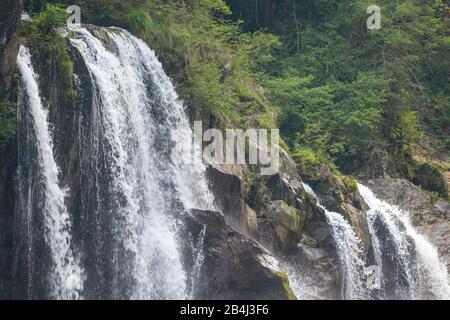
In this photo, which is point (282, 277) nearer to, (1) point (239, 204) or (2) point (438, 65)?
(1) point (239, 204)

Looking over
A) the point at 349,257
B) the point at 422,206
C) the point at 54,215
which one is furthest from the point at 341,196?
the point at 54,215

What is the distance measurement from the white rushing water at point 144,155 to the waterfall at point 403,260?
20.1 feet

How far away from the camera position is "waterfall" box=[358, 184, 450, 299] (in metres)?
26.9

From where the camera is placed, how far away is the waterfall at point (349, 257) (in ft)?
82.3

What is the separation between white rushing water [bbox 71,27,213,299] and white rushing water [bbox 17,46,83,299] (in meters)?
1.26

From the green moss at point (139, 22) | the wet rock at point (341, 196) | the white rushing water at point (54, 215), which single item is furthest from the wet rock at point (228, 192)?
the white rushing water at point (54, 215)

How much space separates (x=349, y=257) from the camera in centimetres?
2542

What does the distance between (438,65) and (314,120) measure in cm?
755

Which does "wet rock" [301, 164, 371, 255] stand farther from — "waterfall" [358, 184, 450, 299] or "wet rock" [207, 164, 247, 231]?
"wet rock" [207, 164, 247, 231]

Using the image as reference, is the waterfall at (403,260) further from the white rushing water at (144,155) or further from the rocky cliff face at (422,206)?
the white rushing water at (144,155)

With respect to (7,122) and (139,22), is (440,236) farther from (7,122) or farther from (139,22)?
(7,122)

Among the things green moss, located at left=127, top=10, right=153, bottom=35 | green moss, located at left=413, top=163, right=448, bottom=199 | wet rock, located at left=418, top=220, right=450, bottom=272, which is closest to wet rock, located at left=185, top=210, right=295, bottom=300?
green moss, located at left=127, top=10, right=153, bottom=35

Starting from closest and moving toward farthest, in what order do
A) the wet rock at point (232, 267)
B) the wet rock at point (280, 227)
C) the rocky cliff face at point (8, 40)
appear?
1. the rocky cliff face at point (8, 40)
2. the wet rock at point (232, 267)
3. the wet rock at point (280, 227)

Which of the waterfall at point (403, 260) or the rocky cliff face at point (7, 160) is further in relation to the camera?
the waterfall at point (403, 260)
